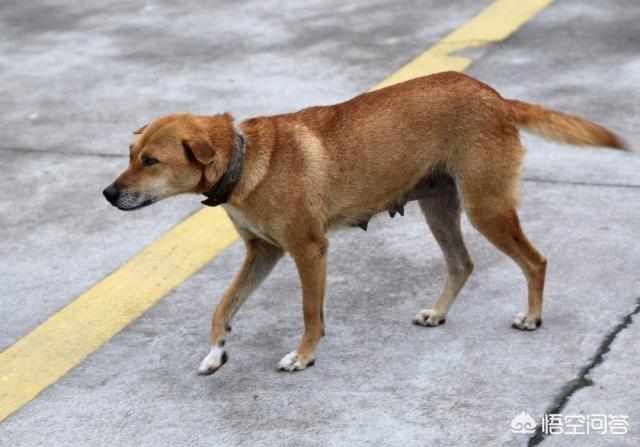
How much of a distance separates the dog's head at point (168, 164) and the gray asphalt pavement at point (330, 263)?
0.83m

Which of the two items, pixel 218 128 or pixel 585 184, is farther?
pixel 585 184

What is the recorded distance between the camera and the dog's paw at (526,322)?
5.56 m

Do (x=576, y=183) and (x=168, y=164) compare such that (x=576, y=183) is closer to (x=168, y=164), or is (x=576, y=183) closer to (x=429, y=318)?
(x=429, y=318)

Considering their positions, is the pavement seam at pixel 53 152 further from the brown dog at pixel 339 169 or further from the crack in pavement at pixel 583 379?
the crack in pavement at pixel 583 379

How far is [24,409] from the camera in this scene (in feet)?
17.1

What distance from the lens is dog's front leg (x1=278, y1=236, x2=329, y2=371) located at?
5.34 meters

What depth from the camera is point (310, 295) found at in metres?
5.41

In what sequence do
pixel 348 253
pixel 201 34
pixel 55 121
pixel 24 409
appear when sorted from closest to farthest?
pixel 24 409 < pixel 348 253 < pixel 55 121 < pixel 201 34

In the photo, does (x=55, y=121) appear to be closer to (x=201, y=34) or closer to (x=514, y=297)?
(x=201, y=34)

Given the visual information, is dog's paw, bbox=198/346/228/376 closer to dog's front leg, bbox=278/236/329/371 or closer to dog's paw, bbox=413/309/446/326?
dog's front leg, bbox=278/236/329/371

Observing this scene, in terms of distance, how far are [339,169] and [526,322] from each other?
111 centimetres

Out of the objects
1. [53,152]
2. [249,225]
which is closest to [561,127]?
[249,225]

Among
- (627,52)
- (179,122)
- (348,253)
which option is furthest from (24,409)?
(627,52)

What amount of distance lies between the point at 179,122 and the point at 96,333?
1.23m
